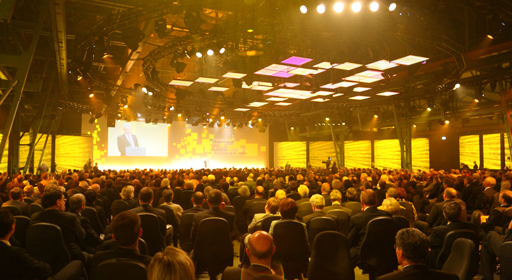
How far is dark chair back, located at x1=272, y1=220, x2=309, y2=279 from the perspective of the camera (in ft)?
13.4

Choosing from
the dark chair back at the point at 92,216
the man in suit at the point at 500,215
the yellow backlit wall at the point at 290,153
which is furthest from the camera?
the yellow backlit wall at the point at 290,153

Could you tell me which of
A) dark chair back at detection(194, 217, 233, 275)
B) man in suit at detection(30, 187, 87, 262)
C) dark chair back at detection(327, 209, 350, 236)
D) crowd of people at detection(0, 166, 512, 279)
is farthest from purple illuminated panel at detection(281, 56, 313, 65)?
man in suit at detection(30, 187, 87, 262)

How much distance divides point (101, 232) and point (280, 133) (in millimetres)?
26977

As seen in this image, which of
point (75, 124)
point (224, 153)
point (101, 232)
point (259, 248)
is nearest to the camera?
point (259, 248)

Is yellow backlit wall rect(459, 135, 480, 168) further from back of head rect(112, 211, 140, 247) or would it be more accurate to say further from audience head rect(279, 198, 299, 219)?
back of head rect(112, 211, 140, 247)

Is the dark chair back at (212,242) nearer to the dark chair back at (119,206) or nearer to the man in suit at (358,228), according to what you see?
the man in suit at (358,228)

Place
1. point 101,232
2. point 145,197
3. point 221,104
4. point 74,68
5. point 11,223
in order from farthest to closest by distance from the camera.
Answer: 1. point 221,104
2. point 74,68
3. point 101,232
4. point 145,197
5. point 11,223

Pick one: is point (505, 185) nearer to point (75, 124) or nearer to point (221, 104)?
point (221, 104)

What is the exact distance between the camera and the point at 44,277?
3.18 meters

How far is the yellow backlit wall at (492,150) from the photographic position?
2123 cm

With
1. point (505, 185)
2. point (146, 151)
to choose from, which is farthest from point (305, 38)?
point (146, 151)

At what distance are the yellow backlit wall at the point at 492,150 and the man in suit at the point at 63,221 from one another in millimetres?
24011

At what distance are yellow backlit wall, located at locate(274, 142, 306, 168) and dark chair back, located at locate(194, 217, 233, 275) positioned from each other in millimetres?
27306

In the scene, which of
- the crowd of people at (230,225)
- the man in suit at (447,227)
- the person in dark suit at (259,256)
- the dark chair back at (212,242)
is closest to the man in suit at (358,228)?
the crowd of people at (230,225)
